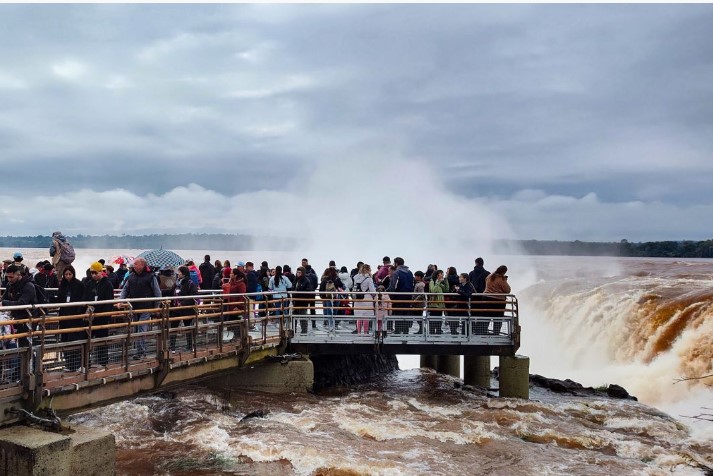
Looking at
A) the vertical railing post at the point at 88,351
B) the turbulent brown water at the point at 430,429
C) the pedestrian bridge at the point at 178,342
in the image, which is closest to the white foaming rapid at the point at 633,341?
the turbulent brown water at the point at 430,429

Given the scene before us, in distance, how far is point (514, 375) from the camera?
17.5 m

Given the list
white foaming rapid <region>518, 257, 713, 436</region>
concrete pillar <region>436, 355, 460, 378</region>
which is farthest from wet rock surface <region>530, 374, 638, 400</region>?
concrete pillar <region>436, 355, 460, 378</region>

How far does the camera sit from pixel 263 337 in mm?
15914

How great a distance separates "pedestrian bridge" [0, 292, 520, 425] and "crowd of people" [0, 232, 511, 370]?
3.4 inches

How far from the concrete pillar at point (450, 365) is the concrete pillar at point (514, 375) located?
5629 millimetres

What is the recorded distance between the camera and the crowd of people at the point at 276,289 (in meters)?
12.3

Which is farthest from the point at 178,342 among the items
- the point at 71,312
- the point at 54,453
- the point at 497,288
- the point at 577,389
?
the point at 577,389

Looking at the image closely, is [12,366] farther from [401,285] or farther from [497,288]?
[497,288]

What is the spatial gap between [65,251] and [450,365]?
15.1m

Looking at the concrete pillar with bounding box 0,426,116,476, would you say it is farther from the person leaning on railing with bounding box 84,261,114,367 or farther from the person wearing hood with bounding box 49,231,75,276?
the person wearing hood with bounding box 49,231,75,276

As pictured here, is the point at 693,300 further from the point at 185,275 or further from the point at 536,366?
the point at 185,275

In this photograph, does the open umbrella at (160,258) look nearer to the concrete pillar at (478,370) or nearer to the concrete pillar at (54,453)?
the concrete pillar at (54,453)

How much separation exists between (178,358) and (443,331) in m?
7.78

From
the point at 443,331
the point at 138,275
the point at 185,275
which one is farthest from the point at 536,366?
the point at 138,275
